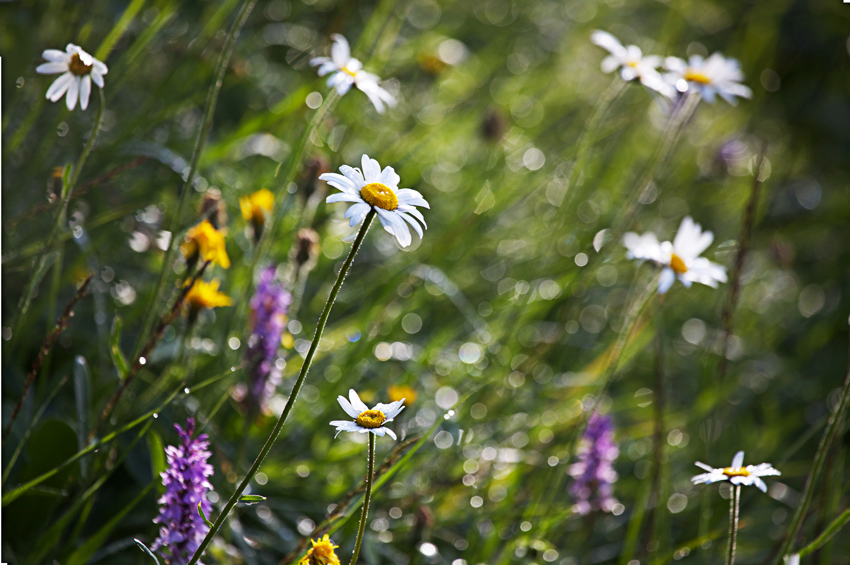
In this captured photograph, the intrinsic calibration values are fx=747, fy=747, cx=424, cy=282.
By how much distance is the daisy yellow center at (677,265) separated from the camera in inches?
47.6

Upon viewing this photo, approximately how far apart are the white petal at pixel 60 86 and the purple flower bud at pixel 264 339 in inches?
17.3

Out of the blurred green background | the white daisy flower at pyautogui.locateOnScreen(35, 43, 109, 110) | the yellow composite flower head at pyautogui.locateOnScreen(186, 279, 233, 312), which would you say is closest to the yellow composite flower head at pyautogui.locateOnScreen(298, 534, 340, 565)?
the blurred green background

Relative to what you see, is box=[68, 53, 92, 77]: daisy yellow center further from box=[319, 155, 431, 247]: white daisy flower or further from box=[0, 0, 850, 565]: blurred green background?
box=[319, 155, 431, 247]: white daisy flower

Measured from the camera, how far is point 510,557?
1266mm

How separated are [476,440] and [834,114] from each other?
2.57 m

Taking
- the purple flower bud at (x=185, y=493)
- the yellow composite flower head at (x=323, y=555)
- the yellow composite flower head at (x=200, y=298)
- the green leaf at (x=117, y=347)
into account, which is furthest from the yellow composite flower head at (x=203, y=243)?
the yellow composite flower head at (x=323, y=555)

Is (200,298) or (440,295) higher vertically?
(440,295)

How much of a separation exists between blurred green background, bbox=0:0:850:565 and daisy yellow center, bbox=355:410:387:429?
1.05 feet

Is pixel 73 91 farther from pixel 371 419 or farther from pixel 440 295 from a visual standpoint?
pixel 440 295

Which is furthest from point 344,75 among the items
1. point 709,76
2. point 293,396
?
point 709,76

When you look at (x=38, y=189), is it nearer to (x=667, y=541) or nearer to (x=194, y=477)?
(x=194, y=477)

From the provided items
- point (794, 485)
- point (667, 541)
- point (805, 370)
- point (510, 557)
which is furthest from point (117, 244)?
point (805, 370)

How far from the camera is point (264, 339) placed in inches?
49.5

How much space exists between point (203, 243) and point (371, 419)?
55cm
